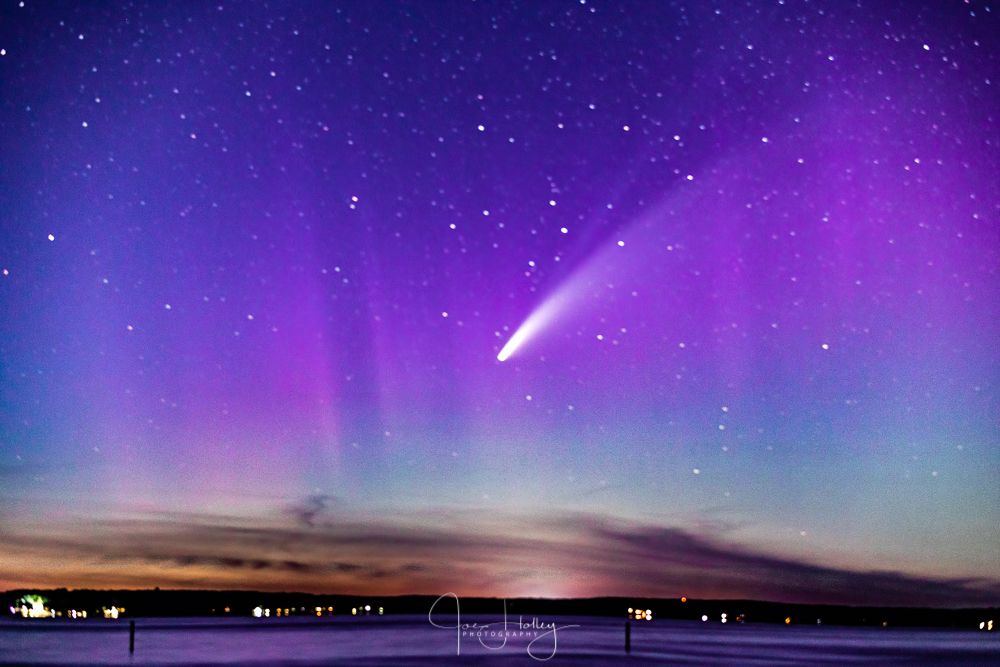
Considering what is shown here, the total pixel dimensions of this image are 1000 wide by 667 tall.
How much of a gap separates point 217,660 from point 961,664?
1541 inches

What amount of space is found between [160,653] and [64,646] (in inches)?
473

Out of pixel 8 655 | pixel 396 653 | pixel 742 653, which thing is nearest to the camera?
pixel 8 655

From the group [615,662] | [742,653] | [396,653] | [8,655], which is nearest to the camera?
[8,655]

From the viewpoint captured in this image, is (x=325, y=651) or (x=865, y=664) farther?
(x=325, y=651)

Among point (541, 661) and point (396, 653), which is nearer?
point (541, 661)

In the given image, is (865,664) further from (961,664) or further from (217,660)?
(217,660)

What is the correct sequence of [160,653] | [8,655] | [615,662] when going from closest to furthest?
[8,655] < [615,662] < [160,653]

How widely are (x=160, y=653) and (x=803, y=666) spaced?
112 feet

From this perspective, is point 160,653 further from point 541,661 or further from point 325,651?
point 541,661

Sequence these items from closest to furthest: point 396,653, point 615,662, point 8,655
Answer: point 8,655 < point 615,662 < point 396,653

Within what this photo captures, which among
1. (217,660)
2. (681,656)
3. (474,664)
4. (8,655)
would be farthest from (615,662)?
(8,655)

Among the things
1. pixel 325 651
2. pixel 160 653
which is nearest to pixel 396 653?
pixel 325 651

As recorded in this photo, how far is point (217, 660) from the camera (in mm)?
52031

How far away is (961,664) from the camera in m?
59.1
